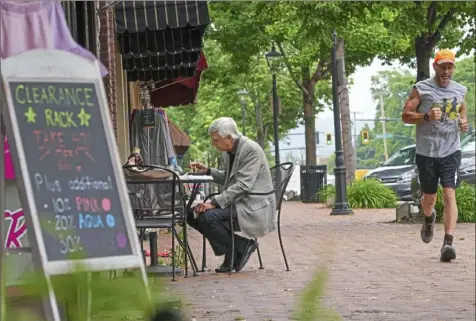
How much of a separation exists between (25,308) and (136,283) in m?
0.12

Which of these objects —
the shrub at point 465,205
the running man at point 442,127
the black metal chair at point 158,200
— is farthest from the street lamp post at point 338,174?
the black metal chair at point 158,200

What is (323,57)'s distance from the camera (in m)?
31.3

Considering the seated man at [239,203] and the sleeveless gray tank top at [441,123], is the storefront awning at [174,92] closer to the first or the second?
the sleeveless gray tank top at [441,123]

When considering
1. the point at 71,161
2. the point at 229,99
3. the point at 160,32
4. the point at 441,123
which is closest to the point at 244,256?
the point at 441,123

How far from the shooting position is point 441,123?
32.9 ft

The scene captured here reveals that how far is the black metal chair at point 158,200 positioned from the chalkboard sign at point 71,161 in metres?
4.97

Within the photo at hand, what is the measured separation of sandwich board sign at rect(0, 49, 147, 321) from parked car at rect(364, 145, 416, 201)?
23459 mm

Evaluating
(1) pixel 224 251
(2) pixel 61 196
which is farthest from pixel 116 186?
(1) pixel 224 251

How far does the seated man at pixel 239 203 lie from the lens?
9289 millimetres

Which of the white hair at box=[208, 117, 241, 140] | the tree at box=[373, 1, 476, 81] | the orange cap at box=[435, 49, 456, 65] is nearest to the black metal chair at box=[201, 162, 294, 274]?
the white hair at box=[208, 117, 241, 140]

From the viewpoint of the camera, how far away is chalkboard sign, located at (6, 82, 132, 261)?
10.7 ft

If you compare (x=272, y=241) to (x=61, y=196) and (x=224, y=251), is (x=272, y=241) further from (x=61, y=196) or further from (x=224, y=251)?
(x=61, y=196)

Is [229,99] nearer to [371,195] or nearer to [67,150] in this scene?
[371,195]

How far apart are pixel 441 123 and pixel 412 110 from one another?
267 millimetres
